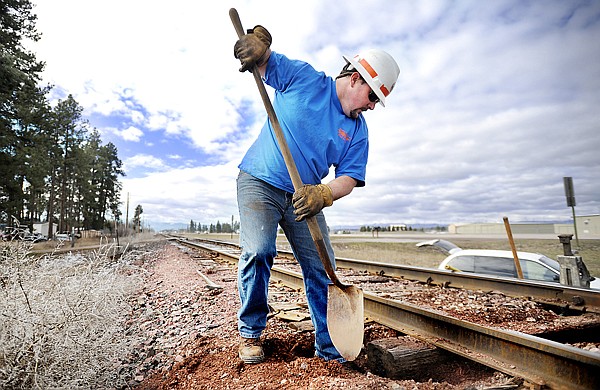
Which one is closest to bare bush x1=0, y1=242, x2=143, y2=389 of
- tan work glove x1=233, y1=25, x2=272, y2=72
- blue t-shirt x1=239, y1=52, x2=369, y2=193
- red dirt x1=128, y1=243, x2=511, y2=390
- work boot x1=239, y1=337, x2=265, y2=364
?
red dirt x1=128, y1=243, x2=511, y2=390

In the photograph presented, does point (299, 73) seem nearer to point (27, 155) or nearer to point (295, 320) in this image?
point (295, 320)

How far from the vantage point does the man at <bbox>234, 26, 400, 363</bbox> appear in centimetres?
266

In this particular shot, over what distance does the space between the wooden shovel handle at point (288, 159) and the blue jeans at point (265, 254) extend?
0.13 meters

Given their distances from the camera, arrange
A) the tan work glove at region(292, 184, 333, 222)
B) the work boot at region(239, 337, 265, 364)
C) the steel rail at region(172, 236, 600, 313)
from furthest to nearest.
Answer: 1. the steel rail at region(172, 236, 600, 313)
2. the work boot at region(239, 337, 265, 364)
3. the tan work glove at region(292, 184, 333, 222)

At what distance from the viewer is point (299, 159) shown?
2719 mm

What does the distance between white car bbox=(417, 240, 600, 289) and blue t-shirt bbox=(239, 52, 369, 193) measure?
611 centimetres

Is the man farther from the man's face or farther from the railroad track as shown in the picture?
the railroad track

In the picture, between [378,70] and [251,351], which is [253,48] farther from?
[251,351]

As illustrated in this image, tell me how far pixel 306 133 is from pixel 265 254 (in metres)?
0.90

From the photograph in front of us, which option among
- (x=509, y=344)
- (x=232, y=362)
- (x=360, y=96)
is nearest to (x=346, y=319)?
(x=232, y=362)

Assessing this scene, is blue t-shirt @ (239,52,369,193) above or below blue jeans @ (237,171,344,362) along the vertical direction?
above

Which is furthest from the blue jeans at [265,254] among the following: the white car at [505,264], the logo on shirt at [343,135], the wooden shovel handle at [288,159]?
the white car at [505,264]

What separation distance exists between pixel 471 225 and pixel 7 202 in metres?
76.7

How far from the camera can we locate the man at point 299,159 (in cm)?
266
